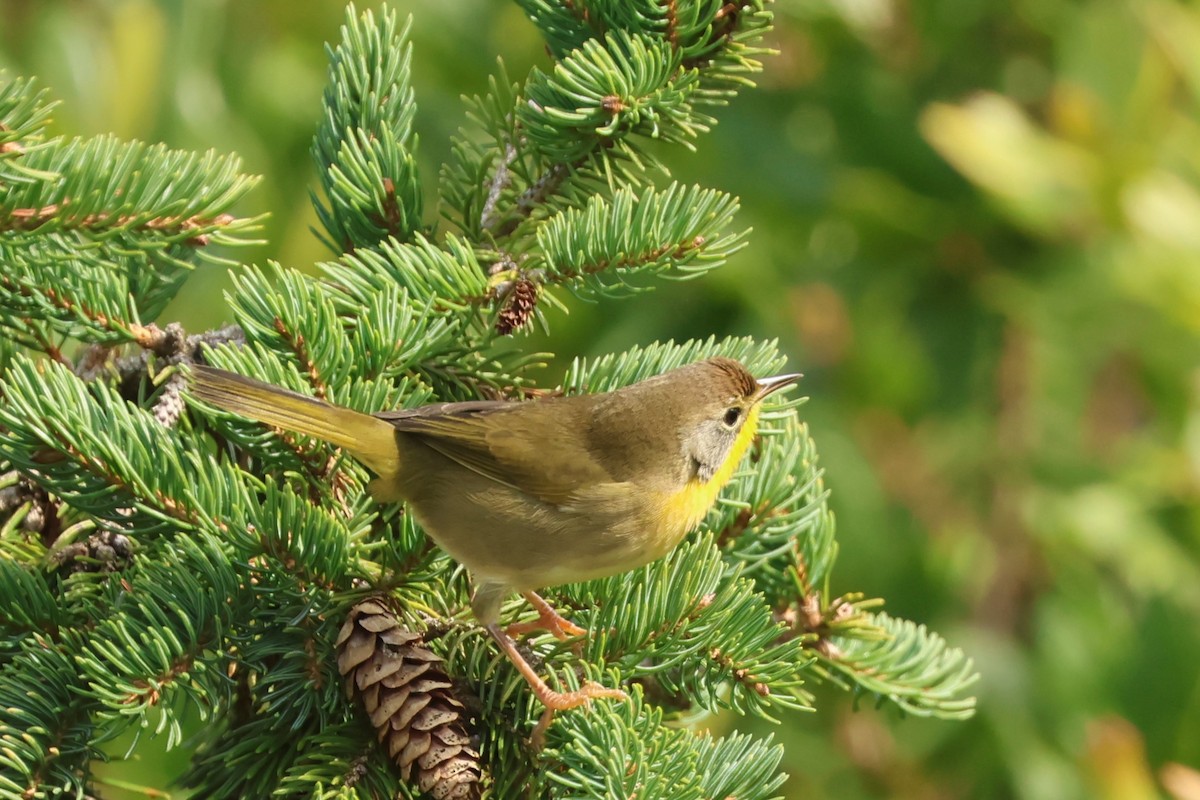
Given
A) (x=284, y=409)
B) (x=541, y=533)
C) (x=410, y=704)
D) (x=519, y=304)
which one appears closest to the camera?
(x=410, y=704)

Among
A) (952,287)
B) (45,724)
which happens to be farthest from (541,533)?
(952,287)

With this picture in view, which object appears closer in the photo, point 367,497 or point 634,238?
point 634,238

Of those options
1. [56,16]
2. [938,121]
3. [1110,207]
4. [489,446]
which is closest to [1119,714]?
[1110,207]

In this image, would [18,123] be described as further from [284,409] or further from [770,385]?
[770,385]

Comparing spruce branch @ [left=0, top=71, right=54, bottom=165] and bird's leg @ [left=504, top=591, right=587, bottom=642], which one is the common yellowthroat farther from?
spruce branch @ [left=0, top=71, right=54, bottom=165]

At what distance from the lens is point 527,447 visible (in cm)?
294

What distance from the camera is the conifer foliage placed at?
6.65 ft

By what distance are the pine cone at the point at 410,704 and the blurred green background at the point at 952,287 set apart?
3321 millimetres

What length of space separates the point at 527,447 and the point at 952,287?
3.87m

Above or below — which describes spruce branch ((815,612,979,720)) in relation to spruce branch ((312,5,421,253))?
below

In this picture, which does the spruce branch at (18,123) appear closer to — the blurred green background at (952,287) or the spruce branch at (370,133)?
the spruce branch at (370,133)

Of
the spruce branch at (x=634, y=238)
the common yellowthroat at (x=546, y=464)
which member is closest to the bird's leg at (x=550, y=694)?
the common yellowthroat at (x=546, y=464)

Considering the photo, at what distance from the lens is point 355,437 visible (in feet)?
7.84

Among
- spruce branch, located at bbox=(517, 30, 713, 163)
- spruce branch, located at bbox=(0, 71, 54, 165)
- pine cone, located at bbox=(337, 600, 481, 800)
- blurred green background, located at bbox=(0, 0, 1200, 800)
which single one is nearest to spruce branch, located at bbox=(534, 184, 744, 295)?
spruce branch, located at bbox=(517, 30, 713, 163)
